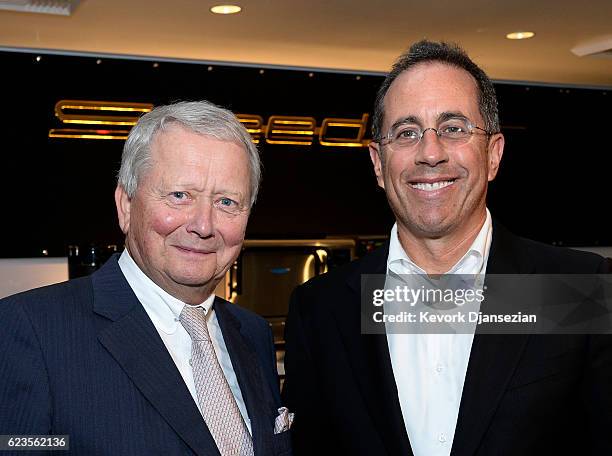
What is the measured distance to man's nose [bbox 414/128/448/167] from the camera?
1925 millimetres

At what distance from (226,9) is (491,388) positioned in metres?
2.87

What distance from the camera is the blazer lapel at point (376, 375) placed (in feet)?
5.99

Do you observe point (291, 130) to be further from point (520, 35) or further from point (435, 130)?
point (435, 130)

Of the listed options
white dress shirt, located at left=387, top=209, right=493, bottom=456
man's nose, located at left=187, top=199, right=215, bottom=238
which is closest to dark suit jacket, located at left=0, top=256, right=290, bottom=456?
man's nose, located at left=187, top=199, right=215, bottom=238

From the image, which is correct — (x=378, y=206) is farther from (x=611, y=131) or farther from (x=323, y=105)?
(x=611, y=131)

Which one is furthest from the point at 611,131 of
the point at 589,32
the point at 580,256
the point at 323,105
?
the point at 580,256

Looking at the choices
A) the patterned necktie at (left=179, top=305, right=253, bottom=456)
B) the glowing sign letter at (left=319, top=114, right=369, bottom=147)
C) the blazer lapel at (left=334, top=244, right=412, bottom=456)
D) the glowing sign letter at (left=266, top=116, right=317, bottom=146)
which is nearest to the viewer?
the patterned necktie at (left=179, top=305, right=253, bottom=456)

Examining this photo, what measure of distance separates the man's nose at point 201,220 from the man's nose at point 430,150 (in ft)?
1.78

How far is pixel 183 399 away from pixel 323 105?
438 centimetres

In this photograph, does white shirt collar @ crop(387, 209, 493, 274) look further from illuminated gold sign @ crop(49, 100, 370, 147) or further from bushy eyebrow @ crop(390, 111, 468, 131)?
illuminated gold sign @ crop(49, 100, 370, 147)

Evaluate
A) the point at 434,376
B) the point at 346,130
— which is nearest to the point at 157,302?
the point at 434,376

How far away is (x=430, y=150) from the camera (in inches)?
75.9

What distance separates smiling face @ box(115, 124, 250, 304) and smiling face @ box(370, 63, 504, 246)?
43cm

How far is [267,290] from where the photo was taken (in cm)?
541
